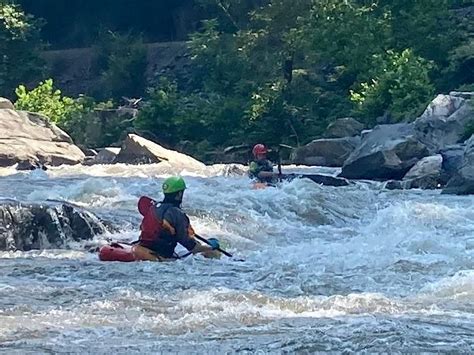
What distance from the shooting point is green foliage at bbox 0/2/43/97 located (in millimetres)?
31062

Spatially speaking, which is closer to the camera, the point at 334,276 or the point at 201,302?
the point at 201,302

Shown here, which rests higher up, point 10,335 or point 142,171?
point 10,335

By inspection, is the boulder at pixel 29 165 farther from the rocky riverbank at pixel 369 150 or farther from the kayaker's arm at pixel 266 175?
the kayaker's arm at pixel 266 175

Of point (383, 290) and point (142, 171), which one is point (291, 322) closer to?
point (383, 290)

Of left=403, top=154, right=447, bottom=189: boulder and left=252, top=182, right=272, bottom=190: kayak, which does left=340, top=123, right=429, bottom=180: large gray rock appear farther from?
left=252, top=182, right=272, bottom=190: kayak

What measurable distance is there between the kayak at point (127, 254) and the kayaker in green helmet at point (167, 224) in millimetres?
52

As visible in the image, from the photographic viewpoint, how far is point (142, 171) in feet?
61.0

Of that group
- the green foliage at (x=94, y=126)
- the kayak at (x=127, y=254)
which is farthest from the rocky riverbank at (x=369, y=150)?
the kayak at (x=127, y=254)

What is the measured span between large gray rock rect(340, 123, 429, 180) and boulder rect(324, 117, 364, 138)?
15.0 ft

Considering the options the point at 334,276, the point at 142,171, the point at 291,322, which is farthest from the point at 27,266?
the point at 142,171

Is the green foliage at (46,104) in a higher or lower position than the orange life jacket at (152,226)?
lower

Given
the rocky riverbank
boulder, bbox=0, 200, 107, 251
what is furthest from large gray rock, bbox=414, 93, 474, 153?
boulder, bbox=0, 200, 107, 251

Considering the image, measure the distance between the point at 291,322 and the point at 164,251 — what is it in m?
2.94

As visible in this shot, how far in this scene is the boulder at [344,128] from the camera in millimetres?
22737
